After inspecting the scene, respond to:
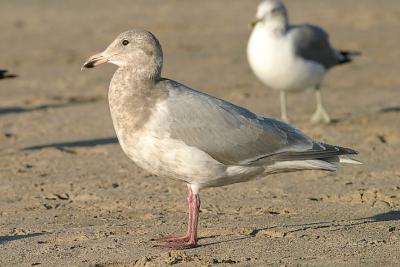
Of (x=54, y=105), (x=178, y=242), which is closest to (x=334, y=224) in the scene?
(x=178, y=242)

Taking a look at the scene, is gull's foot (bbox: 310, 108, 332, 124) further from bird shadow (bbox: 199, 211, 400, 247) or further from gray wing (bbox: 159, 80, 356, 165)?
gray wing (bbox: 159, 80, 356, 165)

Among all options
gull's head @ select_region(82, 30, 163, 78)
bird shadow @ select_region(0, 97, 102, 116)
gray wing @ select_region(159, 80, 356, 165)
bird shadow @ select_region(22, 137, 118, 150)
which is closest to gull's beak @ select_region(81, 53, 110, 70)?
gull's head @ select_region(82, 30, 163, 78)

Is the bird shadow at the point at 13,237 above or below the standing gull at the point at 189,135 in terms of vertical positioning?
below

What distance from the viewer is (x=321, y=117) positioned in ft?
37.6

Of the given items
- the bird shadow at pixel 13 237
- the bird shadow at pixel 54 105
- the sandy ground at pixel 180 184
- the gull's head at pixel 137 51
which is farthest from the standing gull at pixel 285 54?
the bird shadow at pixel 13 237

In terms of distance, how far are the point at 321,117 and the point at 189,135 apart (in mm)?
5322

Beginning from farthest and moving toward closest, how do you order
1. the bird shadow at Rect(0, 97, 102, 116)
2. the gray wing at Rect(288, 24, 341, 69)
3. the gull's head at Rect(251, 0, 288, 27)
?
the bird shadow at Rect(0, 97, 102, 116) → the gull's head at Rect(251, 0, 288, 27) → the gray wing at Rect(288, 24, 341, 69)

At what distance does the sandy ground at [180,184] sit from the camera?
20.9ft

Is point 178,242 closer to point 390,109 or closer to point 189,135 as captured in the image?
point 189,135

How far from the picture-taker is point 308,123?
449 inches

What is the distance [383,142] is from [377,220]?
3242 mm

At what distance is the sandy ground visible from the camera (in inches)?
250

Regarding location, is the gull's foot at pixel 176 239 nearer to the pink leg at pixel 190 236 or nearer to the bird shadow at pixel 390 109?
the pink leg at pixel 190 236

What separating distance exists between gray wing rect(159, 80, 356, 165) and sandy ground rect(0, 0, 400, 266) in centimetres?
58
